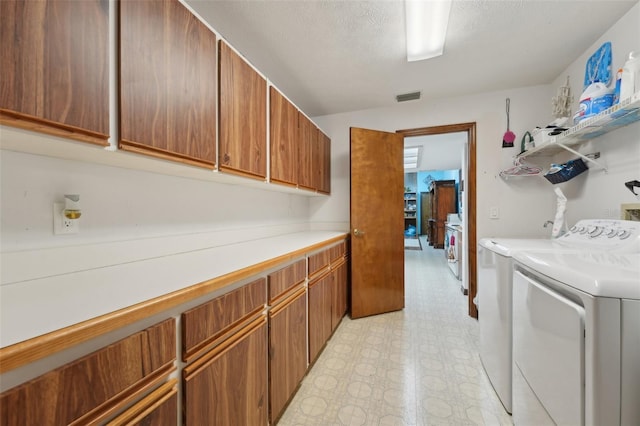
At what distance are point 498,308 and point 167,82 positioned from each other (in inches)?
81.4

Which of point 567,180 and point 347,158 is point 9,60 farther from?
point 567,180

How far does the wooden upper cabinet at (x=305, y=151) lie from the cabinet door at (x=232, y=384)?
1339 mm

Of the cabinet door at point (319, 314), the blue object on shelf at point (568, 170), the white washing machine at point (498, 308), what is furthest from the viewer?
the blue object on shelf at point (568, 170)

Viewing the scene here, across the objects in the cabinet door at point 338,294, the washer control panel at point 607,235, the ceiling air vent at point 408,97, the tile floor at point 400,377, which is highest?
the ceiling air vent at point 408,97

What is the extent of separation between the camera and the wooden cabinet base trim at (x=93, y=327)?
41 cm

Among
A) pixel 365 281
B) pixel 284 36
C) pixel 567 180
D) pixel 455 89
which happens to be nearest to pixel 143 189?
pixel 284 36

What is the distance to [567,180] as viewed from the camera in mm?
1935

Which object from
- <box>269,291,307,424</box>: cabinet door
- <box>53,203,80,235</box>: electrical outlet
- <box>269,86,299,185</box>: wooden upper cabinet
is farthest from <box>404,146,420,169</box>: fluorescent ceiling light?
<box>53,203,80,235</box>: electrical outlet

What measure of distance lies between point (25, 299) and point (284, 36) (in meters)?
1.85

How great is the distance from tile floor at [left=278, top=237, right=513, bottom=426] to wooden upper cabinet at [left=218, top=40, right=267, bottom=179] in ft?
4.71

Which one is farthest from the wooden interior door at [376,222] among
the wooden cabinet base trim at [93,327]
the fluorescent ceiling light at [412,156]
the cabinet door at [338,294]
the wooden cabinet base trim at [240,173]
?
the fluorescent ceiling light at [412,156]

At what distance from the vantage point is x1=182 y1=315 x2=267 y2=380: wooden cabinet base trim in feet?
2.52

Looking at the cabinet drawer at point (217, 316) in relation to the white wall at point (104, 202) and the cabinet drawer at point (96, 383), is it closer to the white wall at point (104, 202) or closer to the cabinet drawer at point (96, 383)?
the cabinet drawer at point (96, 383)

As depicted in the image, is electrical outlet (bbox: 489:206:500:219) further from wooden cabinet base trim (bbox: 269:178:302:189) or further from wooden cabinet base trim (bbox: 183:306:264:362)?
wooden cabinet base trim (bbox: 183:306:264:362)
